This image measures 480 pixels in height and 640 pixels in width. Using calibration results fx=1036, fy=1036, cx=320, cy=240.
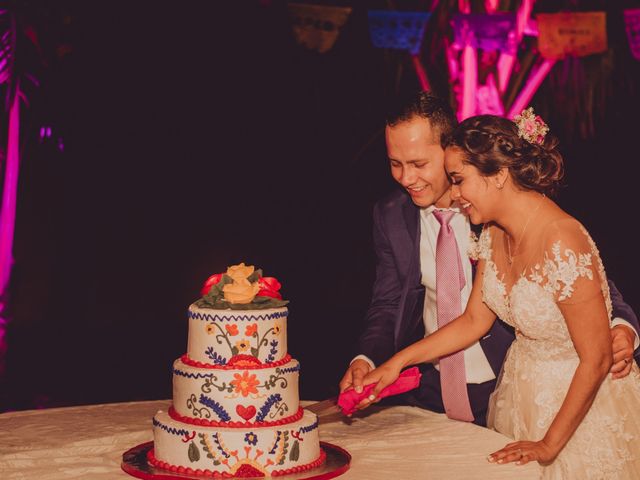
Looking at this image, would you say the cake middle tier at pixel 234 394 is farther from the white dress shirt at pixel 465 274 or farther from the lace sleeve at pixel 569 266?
the white dress shirt at pixel 465 274

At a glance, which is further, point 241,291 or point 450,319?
point 450,319

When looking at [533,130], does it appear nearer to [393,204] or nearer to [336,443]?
[393,204]

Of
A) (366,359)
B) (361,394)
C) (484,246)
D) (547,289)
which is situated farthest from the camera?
(366,359)

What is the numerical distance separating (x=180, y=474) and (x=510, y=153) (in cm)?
134

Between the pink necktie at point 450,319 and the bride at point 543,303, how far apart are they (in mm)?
327

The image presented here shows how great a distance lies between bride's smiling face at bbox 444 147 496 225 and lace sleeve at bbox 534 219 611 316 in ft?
0.71

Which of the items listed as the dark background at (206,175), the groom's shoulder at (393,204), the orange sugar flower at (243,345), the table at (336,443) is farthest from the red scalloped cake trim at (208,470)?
the dark background at (206,175)

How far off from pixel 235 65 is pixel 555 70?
381cm

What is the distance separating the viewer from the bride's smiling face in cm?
313

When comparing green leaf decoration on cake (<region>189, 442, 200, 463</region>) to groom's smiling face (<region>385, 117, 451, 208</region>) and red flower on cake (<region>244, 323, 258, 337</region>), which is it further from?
groom's smiling face (<region>385, 117, 451, 208</region>)

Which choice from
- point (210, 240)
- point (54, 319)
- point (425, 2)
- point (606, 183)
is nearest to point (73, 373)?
point (54, 319)

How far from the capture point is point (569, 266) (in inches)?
116

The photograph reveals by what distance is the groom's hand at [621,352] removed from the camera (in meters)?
3.20

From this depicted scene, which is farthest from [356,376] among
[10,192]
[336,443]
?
[10,192]
